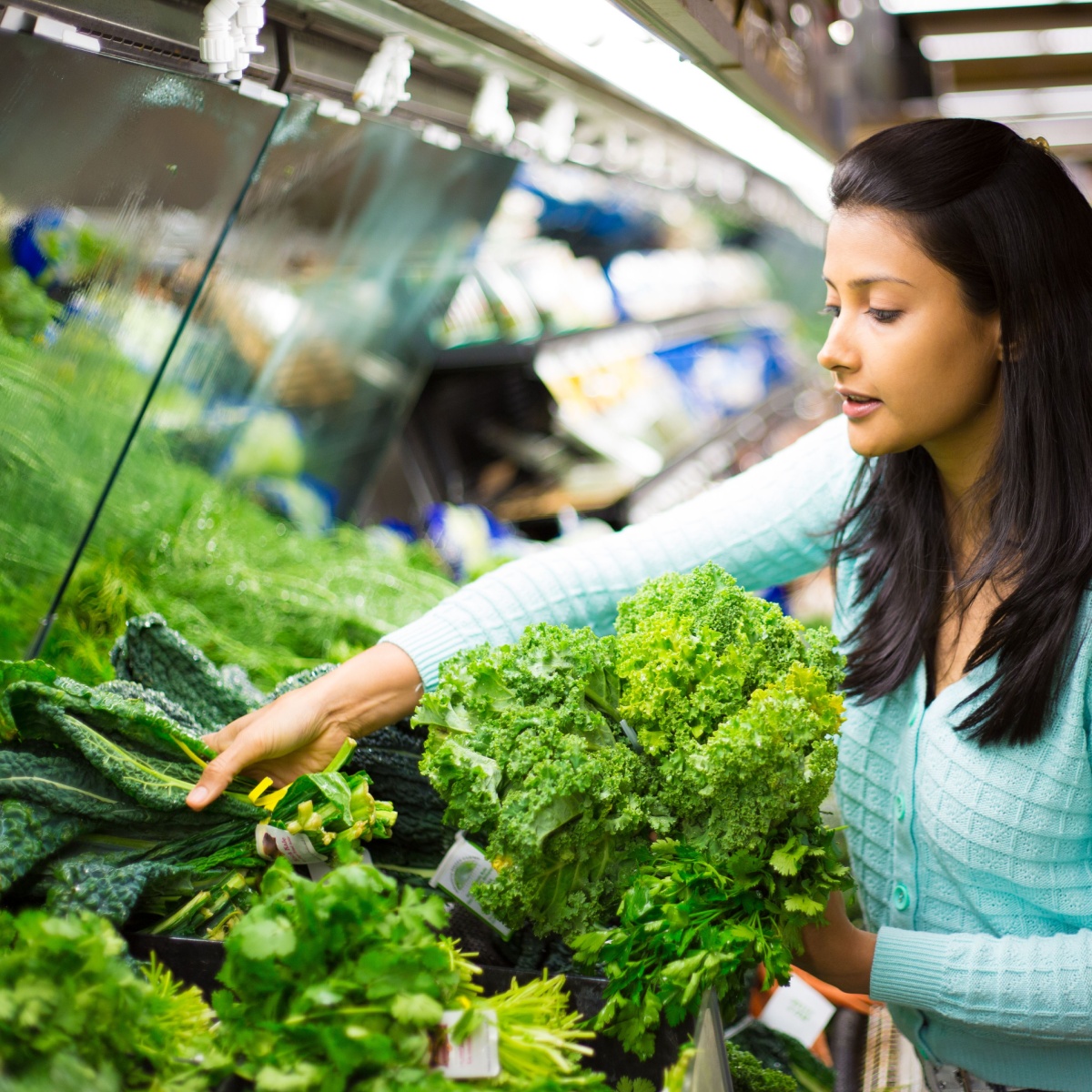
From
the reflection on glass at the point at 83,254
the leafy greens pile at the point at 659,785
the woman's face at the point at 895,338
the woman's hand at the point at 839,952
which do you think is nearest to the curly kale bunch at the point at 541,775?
the leafy greens pile at the point at 659,785

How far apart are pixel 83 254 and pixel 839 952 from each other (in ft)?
5.54

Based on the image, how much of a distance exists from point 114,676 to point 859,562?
4.71 feet

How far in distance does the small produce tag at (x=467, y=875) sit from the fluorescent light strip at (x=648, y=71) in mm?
1334

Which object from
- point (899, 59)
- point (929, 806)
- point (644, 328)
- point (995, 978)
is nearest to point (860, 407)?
point (929, 806)

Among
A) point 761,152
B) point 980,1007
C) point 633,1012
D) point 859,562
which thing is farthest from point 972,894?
point 761,152

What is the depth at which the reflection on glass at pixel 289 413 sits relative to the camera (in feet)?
7.52

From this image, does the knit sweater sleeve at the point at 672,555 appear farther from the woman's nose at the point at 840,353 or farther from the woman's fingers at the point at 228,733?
the woman's nose at the point at 840,353

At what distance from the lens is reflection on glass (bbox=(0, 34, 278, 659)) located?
152 centimetres

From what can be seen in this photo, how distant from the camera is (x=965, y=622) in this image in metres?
1.99

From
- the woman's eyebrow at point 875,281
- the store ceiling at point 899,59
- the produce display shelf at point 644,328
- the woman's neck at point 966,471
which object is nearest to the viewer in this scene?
the woman's eyebrow at point 875,281

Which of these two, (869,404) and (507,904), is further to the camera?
(869,404)

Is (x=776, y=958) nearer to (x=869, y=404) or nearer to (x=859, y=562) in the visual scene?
(x=869, y=404)

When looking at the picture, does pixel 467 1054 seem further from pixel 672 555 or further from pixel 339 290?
pixel 339 290

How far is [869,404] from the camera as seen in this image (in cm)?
173
